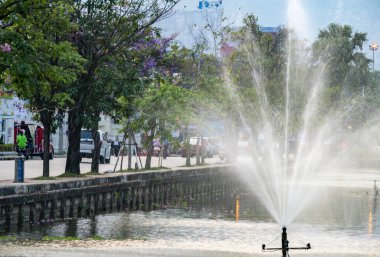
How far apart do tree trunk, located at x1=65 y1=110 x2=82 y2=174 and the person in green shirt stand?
24.5 meters

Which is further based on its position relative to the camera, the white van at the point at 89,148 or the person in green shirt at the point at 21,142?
the white van at the point at 89,148

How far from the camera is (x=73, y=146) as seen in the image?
47438mm

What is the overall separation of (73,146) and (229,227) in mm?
10672

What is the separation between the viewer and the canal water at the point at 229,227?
3350cm

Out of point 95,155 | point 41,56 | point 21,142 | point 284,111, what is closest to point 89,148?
point 21,142

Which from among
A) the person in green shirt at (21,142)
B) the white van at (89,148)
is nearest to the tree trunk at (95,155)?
the person in green shirt at (21,142)

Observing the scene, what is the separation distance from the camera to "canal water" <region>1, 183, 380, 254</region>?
33500 mm

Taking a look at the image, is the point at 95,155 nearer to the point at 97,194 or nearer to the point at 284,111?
the point at 97,194

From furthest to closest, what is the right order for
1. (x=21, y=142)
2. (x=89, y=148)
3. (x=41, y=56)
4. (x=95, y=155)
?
(x=89, y=148) < (x=21, y=142) < (x=95, y=155) < (x=41, y=56)

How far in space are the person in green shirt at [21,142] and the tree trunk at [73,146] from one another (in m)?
24.5

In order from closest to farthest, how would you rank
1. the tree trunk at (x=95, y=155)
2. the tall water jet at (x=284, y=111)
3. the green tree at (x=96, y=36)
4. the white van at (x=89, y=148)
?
the green tree at (x=96, y=36), the tree trunk at (x=95, y=155), the white van at (x=89, y=148), the tall water jet at (x=284, y=111)

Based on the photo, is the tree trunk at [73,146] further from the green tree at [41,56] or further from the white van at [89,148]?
the white van at [89,148]

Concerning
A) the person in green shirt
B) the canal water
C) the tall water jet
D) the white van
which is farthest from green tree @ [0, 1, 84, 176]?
the white van

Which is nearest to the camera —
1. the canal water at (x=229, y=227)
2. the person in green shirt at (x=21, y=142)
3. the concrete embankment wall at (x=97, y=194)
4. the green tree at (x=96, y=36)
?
the canal water at (x=229, y=227)
